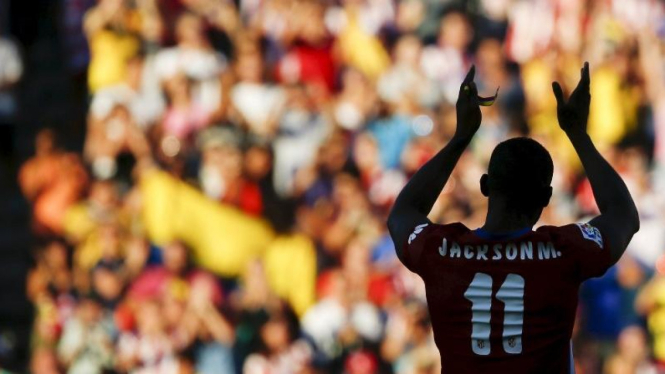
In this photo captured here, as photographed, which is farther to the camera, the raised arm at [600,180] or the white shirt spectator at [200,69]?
the white shirt spectator at [200,69]

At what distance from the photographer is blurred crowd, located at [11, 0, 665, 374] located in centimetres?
1189

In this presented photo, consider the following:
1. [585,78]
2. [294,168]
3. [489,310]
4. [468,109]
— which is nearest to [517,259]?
[489,310]

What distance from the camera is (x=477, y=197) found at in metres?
12.0

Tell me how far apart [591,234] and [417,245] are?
49cm

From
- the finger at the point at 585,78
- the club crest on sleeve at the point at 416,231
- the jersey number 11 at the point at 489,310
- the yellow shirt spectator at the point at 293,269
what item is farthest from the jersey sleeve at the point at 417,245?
the yellow shirt spectator at the point at 293,269

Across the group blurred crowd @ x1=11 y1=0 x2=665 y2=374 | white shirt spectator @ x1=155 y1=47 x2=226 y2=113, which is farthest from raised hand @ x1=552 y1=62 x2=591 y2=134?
white shirt spectator @ x1=155 y1=47 x2=226 y2=113

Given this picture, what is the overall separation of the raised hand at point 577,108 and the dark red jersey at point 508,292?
11.6 inches

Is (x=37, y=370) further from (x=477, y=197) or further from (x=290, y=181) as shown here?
(x=477, y=197)

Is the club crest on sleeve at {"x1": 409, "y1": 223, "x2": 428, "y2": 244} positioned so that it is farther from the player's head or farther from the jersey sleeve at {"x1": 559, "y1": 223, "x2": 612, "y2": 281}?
the jersey sleeve at {"x1": 559, "y1": 223, "x2": 612, "y2": 281}

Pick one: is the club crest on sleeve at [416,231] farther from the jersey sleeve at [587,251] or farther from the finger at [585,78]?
the finger at [585,78]

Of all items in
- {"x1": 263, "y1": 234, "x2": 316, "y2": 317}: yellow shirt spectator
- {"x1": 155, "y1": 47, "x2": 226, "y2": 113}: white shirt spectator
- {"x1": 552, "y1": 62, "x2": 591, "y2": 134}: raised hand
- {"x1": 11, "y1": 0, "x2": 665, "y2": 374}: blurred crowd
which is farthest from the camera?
{"x1": 155, "y1": 47, "x2": 226, "y2": 113}: white shirt spectator

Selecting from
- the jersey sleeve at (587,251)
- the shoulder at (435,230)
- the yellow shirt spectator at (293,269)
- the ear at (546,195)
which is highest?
the yellow shirt spectator at (293,269)

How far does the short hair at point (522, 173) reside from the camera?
357 centimetres

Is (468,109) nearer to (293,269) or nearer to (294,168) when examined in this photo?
(293,269)
